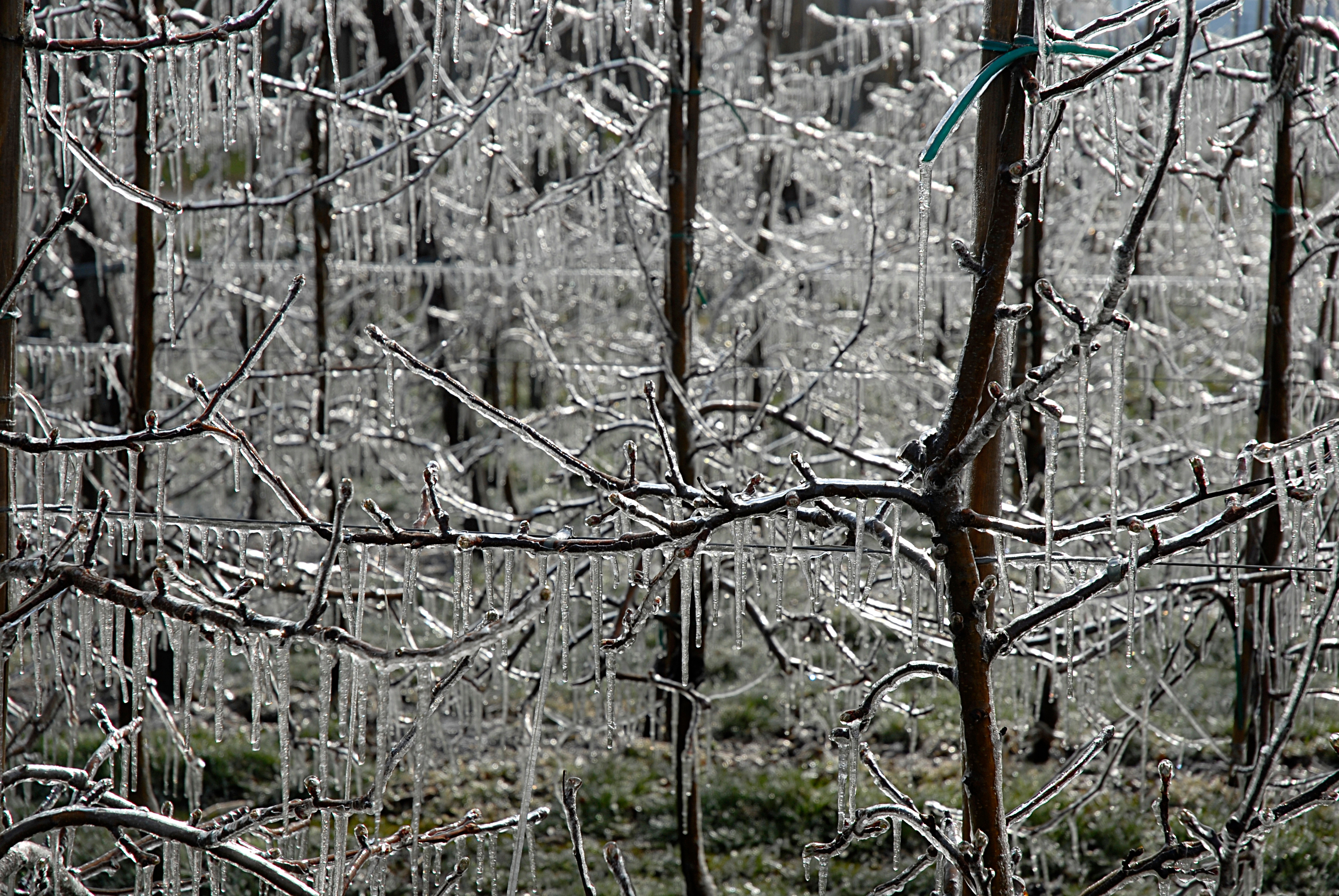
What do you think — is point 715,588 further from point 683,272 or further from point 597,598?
point 597,598

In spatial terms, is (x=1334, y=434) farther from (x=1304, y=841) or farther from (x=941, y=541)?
(x=1304, y=841)

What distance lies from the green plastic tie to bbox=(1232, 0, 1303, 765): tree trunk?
2.07 metres

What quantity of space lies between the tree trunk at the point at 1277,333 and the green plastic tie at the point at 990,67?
207 centimetres

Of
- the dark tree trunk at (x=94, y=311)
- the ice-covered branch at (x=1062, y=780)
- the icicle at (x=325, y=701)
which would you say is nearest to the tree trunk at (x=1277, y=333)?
the ice-covered branch at (x=1062, y=780)

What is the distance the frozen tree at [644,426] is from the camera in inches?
66.5

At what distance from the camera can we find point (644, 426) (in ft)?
13.9

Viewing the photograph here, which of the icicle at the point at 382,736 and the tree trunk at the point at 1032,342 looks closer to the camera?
the icicle at the point at 382,736

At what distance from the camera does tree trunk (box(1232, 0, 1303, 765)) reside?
338 cm

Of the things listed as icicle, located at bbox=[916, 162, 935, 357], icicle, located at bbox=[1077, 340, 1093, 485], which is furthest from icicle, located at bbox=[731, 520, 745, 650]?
icicle, located at bbox=[1077, 340, 1093, 485]

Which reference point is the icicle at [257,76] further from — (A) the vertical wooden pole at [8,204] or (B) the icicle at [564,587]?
(B) the icicle at [564,587]

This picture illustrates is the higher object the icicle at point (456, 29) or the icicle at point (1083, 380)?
the icicle at point (456, 29)

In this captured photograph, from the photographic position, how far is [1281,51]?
3.32 m

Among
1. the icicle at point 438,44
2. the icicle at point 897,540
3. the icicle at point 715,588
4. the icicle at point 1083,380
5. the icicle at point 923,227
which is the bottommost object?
the icicle at point 715,588

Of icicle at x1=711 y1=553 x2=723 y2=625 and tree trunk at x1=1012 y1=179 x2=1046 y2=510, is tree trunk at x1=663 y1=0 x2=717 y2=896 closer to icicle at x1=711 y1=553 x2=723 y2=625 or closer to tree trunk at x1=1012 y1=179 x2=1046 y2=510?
icicle at x1=711 y1=553 x2=723 y2=625
